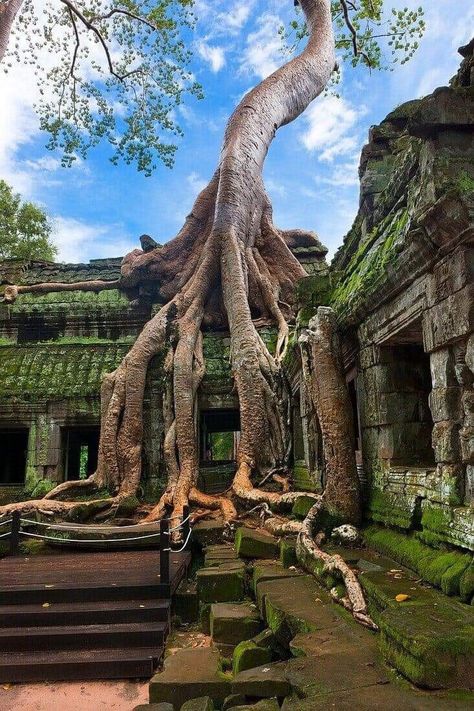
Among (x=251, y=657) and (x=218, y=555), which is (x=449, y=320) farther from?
A: (x=218, y=555)

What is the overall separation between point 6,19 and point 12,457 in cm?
916

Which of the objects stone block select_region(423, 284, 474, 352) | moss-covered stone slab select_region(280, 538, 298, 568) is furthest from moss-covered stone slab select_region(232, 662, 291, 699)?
stone block select_region(423, 284, 474, 352)

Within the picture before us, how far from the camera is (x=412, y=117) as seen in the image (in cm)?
314

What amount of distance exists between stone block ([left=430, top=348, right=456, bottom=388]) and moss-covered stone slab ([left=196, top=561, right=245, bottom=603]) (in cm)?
241

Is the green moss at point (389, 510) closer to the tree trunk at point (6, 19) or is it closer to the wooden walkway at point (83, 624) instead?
the wooden walkway at point (83, 624)

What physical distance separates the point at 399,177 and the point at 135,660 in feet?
13.0

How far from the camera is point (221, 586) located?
445 centimetres

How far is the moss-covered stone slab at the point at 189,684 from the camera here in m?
3.02

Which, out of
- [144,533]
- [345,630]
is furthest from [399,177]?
[144,533]

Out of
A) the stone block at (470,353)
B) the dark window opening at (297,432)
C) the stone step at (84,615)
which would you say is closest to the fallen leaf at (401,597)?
the stone block at (470,353)

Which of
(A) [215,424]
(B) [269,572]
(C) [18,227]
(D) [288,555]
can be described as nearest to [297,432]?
(D) [288,555]

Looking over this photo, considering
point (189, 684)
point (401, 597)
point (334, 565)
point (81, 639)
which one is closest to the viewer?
point (401, 597)

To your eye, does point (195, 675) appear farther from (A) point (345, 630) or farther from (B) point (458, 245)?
(B) point (458, 245)

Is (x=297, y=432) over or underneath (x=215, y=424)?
underneath
